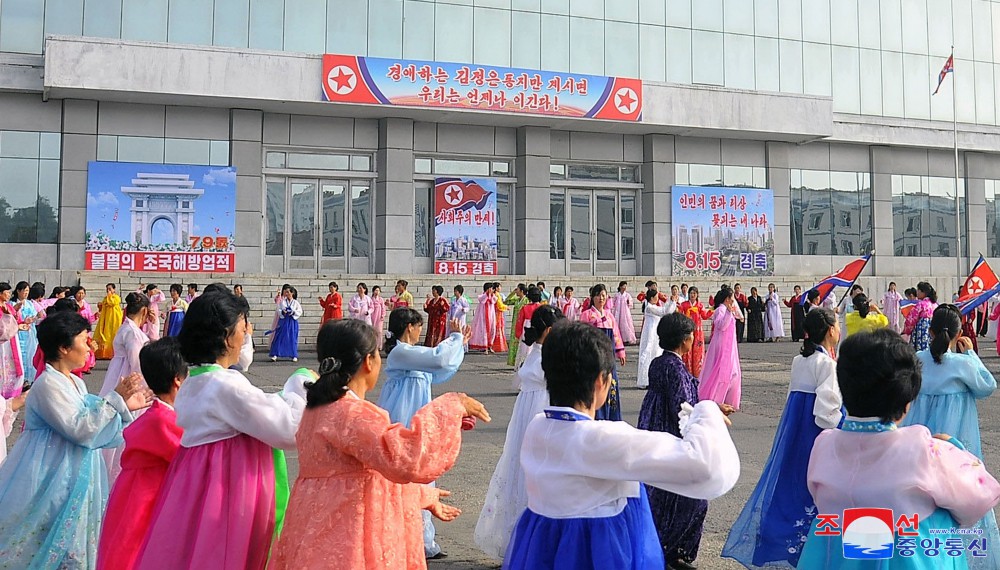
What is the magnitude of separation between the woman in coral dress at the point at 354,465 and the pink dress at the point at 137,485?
806 millimetres

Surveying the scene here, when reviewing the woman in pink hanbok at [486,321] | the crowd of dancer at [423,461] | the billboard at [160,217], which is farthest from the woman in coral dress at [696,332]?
the billboard at [160,217]

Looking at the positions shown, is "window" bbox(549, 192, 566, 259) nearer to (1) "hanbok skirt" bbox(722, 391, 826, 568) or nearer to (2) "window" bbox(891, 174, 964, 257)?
(2) "window" bbox(891, 174, 964, 257)

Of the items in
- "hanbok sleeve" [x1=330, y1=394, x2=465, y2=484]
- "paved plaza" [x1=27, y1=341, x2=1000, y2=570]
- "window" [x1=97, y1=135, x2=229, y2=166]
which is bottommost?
"paved plaza" [x1=27, y1=341, x2=1000, y2=570]

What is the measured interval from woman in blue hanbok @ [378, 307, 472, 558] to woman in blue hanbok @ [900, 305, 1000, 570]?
8.85 feet

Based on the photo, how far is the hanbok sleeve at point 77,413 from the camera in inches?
168

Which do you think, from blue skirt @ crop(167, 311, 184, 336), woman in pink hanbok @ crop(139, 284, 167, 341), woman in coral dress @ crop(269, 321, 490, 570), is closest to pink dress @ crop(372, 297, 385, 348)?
blue skirt @ crop(167, 311, 184, 336)

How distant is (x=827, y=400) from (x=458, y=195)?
18945 mm

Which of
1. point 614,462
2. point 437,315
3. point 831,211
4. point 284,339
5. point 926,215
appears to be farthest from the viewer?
point 926,215

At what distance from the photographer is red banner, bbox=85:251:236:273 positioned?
69.3 ft

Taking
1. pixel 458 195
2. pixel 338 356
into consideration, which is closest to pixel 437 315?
pixel 458 195

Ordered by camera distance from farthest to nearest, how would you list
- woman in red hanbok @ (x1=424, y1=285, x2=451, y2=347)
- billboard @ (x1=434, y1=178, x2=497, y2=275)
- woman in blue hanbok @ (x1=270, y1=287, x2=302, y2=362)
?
1. billboard @ (x1=434, y1=178, x2=497, y2=275)
2. woman in red hanbok @ (x1=424, y1=285, x2=451, y2=347)
3. woman in blue hanbok @ (x1=270, y1=287, x2=302, y2=362)

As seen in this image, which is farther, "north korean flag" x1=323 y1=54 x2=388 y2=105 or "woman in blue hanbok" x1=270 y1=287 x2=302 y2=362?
"north korean flag" x1=323 y1=54 x2=388 y2=105

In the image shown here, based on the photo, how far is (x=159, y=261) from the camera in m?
21.4

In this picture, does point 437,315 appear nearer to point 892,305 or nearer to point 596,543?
point 892,305
